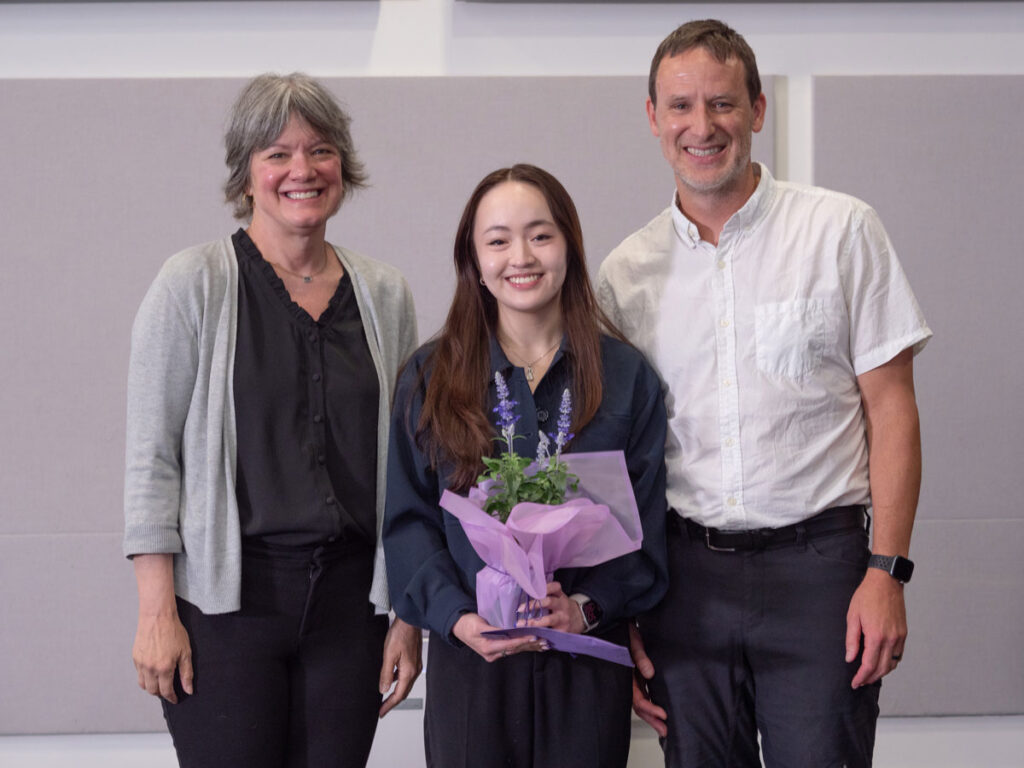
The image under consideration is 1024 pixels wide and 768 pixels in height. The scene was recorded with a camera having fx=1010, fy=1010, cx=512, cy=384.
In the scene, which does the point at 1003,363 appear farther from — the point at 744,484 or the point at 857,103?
the point at 744,484

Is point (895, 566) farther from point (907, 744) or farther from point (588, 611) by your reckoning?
point (907, 744)

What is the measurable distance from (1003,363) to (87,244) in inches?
105

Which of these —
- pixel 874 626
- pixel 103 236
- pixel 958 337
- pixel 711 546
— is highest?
pixel 103 236

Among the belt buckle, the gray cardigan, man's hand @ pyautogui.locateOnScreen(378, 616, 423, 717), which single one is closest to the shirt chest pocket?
the belt buckle

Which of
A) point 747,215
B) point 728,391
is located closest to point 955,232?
point 747,215

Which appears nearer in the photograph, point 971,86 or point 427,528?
point 427,528

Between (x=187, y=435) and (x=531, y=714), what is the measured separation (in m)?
0.70

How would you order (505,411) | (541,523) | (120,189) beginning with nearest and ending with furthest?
(541,523)
(505,411)
(120,189)

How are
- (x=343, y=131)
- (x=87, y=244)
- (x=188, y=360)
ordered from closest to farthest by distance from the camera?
(x=188, y=360)
(x=343, y=131)
(x=87, y=244)

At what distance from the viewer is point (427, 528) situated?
164cm

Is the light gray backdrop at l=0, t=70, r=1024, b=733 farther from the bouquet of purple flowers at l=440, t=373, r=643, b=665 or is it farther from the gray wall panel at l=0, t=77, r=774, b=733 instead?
the bouquet of purple flowers at l=440, t=373, r=643, b=665

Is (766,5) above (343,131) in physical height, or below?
above

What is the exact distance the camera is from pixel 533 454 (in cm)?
159

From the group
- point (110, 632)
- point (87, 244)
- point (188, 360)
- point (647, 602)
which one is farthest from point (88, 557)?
point (647, 602)
